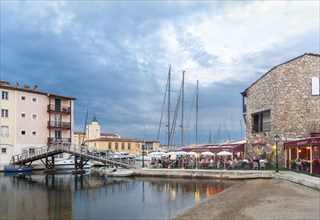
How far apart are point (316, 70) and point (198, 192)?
17401 millimetres

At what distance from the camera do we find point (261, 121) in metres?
37.7

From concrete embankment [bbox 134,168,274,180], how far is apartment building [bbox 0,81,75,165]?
20119 mm

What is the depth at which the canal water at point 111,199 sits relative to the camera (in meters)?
18.0

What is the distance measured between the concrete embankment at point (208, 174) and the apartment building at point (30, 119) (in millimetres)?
20119

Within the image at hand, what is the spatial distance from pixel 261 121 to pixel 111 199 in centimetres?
2072

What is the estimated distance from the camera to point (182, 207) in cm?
1947

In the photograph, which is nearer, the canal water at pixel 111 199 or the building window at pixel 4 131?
the canal water at pixel 111 199

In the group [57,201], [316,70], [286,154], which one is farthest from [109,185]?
[316,70]

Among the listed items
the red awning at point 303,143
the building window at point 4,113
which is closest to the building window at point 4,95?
the building window at point 4,113

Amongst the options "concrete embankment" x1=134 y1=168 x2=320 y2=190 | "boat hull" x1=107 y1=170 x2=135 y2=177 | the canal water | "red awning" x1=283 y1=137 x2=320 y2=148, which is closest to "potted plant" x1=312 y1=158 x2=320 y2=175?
"concrete embankment" x1=134 y1=168 x2=320 y2=190

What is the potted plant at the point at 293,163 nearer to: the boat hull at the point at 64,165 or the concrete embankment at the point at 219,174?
the concrete embankment at the point at 219,174

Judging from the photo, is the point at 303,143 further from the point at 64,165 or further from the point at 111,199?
the point at 64,165

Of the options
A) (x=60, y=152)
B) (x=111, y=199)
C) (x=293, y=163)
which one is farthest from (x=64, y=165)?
(x=293, y=163)

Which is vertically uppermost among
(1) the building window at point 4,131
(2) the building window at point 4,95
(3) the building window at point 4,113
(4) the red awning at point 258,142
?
(2) the building window at point 4,95
